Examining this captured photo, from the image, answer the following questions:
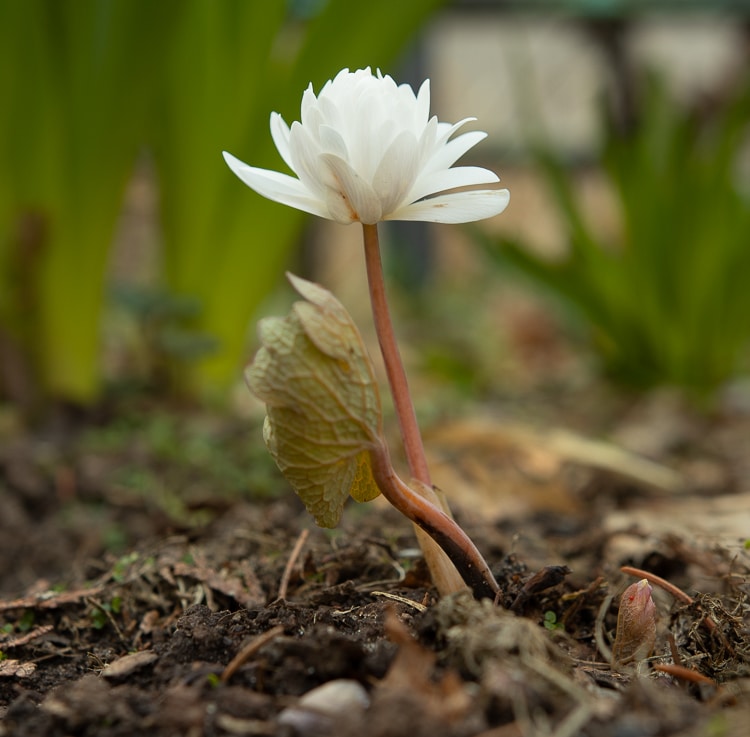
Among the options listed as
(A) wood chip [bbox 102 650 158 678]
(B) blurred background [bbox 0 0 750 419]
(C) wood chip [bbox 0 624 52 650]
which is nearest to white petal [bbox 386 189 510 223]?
(A) wood chip [bbox 102 650 158 678]

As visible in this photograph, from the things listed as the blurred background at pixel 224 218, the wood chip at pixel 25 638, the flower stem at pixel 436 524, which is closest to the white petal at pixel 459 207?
the flower stem at pixel 436 524

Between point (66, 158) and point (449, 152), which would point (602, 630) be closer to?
point (449, 152)

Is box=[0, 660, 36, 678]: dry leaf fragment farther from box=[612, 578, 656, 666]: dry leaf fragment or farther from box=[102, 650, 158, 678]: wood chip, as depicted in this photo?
box=[612, 578, 656, 666]: dry leaf fragment

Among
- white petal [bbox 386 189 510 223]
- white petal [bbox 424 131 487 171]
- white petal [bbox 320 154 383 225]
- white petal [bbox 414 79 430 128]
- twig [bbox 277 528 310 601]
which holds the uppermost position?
white petal [bbox 414 79 430 128]

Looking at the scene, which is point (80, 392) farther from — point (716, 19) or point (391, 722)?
point (716, 19)

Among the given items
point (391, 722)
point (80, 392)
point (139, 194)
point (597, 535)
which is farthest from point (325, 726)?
point (139, 194)
